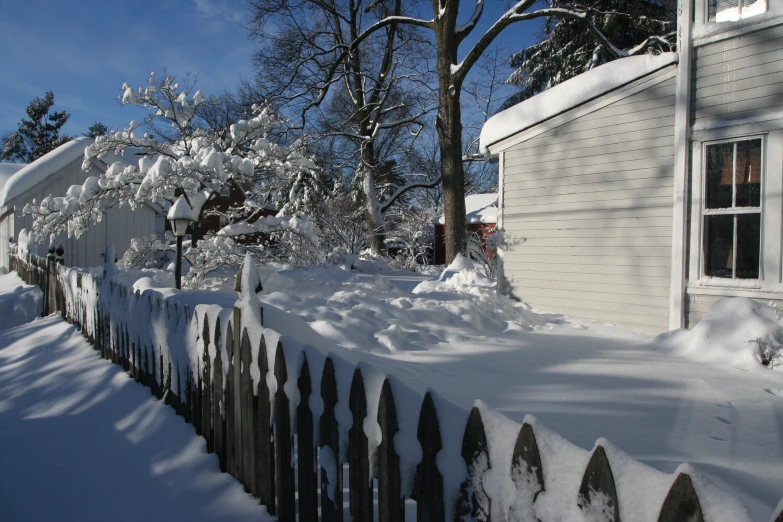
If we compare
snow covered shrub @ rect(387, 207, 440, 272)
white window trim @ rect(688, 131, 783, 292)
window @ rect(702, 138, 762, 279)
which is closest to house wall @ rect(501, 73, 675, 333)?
window @ rect(702, 138, 762, 279)

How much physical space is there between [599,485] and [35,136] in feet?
182

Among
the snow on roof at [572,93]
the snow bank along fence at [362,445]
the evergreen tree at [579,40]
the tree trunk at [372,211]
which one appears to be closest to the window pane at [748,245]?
the snow on roof at [572,93]

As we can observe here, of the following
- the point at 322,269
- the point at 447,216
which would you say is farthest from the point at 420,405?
the point at 447,216

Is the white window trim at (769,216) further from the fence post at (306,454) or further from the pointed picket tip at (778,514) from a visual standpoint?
the pointed picket tip at (778,514)

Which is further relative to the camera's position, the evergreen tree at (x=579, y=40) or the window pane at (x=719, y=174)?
the evergreen tree at (x=579, y=40)

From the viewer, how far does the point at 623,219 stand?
23.9ft

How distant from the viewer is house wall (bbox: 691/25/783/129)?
19.2ft

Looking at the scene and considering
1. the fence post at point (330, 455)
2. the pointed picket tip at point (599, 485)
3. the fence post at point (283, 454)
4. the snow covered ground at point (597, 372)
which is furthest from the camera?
the snow covered ground at point (597, 372)

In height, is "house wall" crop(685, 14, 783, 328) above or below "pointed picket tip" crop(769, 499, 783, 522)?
above

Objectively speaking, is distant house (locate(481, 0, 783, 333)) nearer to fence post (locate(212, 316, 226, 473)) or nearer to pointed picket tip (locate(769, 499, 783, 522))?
fence post (locate(212, 316, 226, 473))

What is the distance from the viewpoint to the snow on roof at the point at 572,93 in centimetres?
689

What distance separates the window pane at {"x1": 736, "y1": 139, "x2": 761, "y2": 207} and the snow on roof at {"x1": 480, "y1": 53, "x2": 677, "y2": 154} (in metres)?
1.54

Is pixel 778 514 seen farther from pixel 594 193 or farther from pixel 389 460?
pixel 594 193

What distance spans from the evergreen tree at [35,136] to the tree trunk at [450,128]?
43.4 metres
